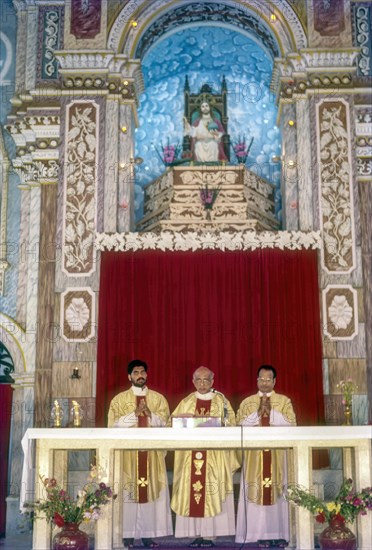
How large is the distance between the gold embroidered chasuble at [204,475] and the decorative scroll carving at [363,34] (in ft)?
18.6

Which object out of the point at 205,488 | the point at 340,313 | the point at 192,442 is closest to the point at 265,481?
the point at 205,488

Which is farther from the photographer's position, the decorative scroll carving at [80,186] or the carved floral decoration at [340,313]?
the decorative scroll carving at [80,186]

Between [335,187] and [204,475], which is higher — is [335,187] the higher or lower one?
the higher one

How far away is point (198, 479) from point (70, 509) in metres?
1.86

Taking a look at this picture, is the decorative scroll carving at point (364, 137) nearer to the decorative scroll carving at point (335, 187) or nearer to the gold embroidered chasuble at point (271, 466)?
the decorative scroll carving at point (335, 187)

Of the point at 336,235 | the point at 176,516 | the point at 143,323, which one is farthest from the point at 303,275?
the point at 176,516

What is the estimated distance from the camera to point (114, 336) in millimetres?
11492

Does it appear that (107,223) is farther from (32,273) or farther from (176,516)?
(176,516)

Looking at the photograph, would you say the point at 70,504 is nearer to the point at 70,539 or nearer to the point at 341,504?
the point at 70,539

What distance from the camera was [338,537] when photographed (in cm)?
842

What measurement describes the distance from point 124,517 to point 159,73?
7314 mm

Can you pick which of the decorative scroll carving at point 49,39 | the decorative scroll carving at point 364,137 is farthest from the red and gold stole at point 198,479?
the decorative scroll carving at point 49,39

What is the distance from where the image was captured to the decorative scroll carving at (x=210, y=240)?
11.7 metres

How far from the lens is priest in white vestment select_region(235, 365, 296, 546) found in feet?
32.8
